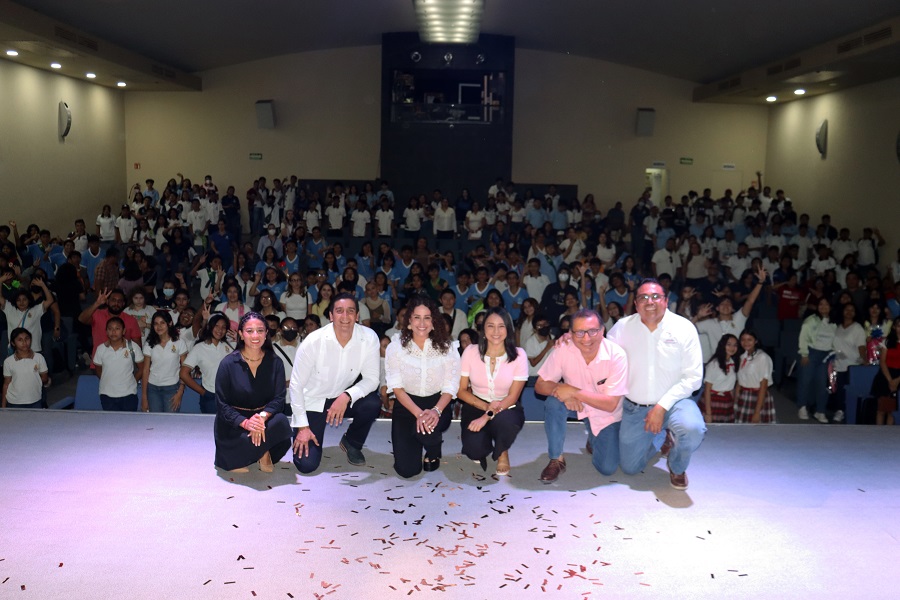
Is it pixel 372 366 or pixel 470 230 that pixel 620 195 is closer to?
pixel 470 230

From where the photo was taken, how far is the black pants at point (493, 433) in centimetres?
436

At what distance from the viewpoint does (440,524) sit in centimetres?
378

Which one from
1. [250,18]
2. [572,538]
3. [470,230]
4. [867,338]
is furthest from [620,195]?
[572,538]

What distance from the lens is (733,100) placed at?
15758mm

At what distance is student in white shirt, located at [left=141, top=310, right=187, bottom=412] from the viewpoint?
241 inches

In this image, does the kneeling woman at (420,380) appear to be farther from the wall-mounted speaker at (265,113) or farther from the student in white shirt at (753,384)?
the wall-mounted speaker at (265,113)

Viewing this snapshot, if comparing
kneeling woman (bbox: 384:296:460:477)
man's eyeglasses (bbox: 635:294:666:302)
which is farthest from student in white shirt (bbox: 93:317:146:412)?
man's eyeglasses (bbox: 635:294:666:302)

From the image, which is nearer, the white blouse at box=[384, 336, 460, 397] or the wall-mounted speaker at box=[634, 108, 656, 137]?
the white blouse at box=[384, 336, 460, 397]

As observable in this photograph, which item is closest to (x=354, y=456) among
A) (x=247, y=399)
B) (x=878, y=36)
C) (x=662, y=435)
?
(x=247, y=399)

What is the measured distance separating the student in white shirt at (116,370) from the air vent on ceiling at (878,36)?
28.5 ft

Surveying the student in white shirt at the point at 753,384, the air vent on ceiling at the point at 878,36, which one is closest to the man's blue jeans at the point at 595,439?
the student in white shirt at the point at 753,384

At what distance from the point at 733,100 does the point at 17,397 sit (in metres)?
13.6

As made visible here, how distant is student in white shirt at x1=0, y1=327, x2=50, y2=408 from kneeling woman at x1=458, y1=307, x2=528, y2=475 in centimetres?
365

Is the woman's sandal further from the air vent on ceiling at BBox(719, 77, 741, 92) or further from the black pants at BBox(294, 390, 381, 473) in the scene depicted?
the air vent on ceiling at BBox(719, 77, 741, 92)
